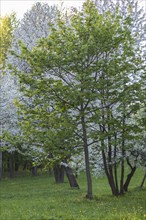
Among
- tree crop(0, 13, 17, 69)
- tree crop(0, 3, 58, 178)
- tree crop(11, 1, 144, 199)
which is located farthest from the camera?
tree crop(0, 13, 17, 69)

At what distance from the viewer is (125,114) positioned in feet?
56.1

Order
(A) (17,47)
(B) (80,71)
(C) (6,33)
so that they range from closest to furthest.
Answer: (B) (80,71)
(A) (17,47)
(C) (6,33)

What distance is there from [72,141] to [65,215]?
5.75 metres

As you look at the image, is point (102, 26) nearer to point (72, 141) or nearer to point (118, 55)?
point (118, 55)

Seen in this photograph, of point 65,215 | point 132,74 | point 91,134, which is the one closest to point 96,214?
point 65,215

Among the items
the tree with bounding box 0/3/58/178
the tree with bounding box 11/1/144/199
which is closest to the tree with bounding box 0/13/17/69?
the tree with bounding box 0/3/58/178

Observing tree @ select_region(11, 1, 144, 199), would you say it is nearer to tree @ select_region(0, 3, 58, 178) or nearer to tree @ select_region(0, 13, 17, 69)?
tree @ select_region(0, 3, 58, 178)

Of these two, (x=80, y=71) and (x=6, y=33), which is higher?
(x=6, y=33)

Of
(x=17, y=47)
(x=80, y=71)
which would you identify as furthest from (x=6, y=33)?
(x=80, y=71)

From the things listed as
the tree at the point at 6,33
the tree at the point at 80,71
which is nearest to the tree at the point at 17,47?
the tree at the point at 6,33

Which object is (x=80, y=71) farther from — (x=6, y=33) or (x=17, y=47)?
(x=6, y=33)

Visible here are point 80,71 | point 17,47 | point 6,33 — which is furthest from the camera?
point 6,33

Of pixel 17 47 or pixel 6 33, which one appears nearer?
pixel 17 47

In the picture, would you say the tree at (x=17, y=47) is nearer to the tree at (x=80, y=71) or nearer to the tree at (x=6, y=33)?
the tree at (x=6, y=33)
